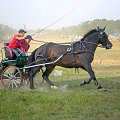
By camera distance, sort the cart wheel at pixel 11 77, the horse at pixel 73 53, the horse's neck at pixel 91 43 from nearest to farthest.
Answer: the cart wheel at pixel 11 77 < the horse at pixel 73 53 < the horse's neck at pixel 91 43

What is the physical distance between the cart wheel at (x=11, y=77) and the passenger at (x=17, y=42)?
2.02 feet

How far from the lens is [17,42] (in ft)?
39.9

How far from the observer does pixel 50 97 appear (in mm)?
9383

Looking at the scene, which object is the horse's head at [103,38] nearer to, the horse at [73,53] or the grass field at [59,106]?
the horse at [73,53]

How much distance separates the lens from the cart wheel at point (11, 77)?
1158cm

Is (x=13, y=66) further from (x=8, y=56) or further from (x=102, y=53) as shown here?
(x=102, y=53)

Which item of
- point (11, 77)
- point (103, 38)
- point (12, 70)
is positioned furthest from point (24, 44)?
point (103, 38)

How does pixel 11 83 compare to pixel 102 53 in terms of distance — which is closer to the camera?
pixel 11 83

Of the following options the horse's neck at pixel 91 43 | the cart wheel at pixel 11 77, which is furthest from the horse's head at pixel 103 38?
the cart wheel at pixel 11 77

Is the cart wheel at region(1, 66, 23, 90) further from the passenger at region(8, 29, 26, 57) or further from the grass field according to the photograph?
the grass field

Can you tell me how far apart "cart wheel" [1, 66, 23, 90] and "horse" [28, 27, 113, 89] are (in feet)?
1.95

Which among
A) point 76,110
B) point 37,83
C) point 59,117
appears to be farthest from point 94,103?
point 37,83

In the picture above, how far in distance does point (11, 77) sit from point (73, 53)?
2.25m

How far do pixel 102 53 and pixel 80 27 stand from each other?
53750 mm
